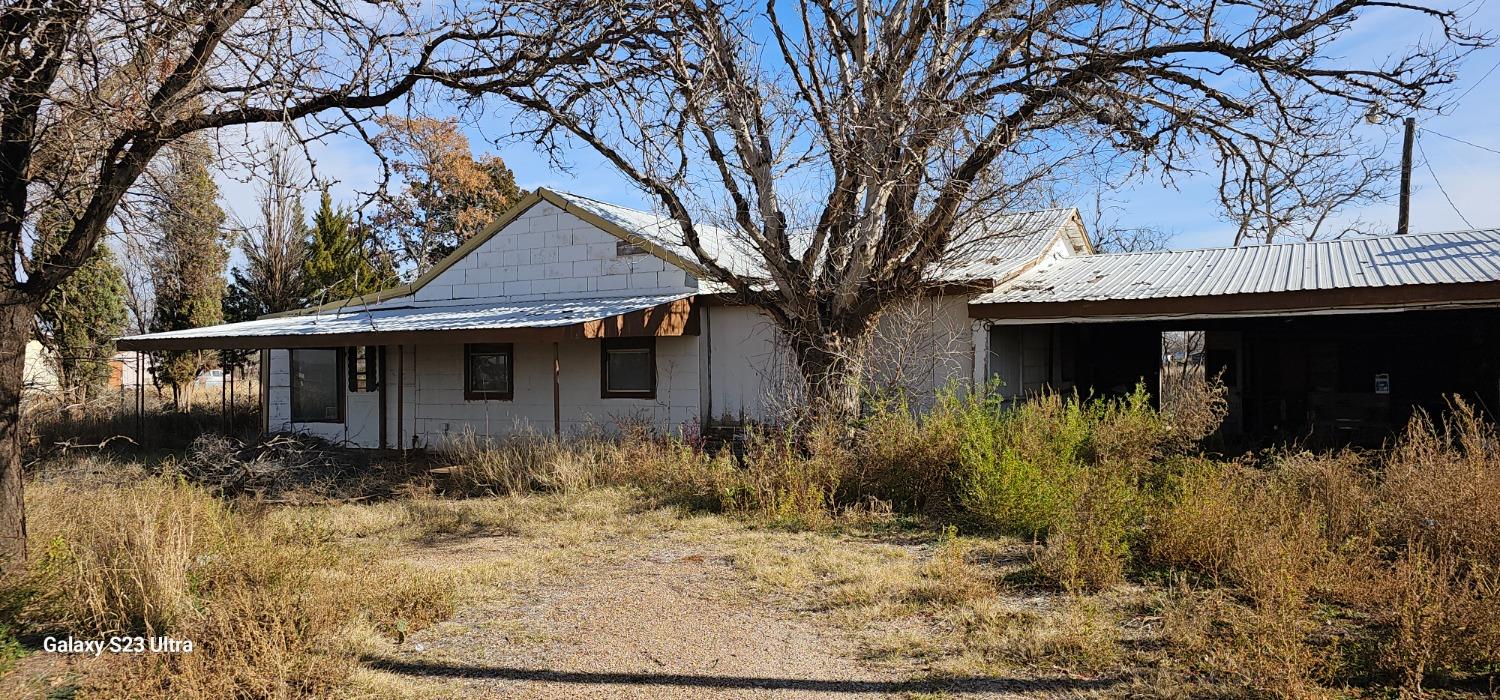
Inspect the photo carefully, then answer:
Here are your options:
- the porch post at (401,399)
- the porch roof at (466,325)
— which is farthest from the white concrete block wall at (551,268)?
the porch post at (401,399)

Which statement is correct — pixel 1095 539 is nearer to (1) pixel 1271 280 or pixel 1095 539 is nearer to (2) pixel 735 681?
(2) pixel 735 681

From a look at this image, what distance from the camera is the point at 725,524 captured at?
8.58 m

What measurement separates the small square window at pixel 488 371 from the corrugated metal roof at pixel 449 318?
2.58ft

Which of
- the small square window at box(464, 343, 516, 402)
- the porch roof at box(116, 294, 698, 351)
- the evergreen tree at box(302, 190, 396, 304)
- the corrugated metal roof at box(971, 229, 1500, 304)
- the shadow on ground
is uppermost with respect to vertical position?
the evergreen tree at box(302, 190, 396, 304)

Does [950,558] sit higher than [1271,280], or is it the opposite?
[1271,280]

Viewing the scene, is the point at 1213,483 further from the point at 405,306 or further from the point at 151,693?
the point at 405,306

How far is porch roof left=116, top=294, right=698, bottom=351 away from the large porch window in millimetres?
939

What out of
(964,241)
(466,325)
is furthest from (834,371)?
(466,325)

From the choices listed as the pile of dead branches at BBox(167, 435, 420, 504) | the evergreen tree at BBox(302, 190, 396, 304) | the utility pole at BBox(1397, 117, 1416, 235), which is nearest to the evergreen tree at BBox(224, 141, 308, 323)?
the evergreen tree at BBox(302, 190, 396, 304)

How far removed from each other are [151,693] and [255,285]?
1090 inches

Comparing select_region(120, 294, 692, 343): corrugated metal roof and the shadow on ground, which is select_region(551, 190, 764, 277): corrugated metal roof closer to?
select_region(120, 294, 692, 343): corrugated metal roof

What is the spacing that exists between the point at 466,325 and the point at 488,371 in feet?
9.75

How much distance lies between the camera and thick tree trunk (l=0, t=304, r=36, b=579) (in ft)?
19.1

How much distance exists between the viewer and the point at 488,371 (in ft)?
52.6
